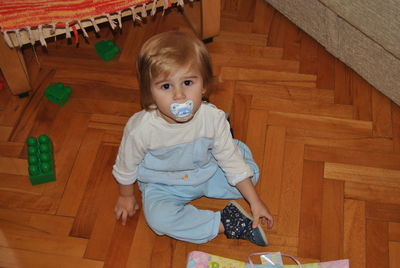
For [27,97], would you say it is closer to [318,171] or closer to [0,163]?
[0,163]

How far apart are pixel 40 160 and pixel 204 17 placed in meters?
0.77

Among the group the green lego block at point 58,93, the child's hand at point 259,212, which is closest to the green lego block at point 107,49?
the green lego block at point 58,93

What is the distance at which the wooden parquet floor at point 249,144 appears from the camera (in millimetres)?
1473

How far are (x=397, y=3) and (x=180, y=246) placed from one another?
37.1 inches

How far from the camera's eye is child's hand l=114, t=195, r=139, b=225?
59.6 inches

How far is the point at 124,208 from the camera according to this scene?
4.97ft

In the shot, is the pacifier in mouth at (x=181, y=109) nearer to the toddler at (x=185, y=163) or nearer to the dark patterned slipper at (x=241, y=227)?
the toddler at (x=185, y=163)

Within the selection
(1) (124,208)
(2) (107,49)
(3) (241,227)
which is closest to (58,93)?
(2) (107,49)

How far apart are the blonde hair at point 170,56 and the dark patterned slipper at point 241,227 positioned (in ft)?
1.46

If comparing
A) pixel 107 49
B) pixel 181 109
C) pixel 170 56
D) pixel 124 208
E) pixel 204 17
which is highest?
pixel 170 56

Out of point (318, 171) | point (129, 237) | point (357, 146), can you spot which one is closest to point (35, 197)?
point (129, 237)

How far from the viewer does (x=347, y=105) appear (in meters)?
1.77

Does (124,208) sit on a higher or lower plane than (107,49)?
lower

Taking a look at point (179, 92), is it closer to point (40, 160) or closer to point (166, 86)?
point (166, 86)
